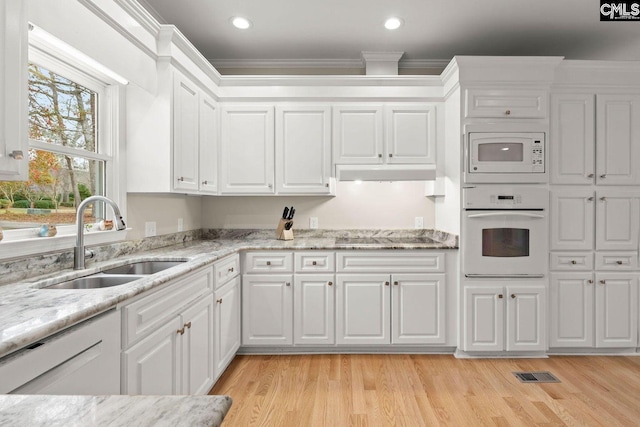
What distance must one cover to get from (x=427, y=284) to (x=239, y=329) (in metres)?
1.57

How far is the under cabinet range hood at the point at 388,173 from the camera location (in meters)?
3.18

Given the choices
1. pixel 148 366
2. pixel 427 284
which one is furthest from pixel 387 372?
pixel 148 366

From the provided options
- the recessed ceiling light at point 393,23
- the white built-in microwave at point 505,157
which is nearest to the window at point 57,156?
the recessed ceiling light at point 393,23

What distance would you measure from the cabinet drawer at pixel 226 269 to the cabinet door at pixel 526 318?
84.7 inches

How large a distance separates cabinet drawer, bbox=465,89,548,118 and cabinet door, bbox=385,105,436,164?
424 mm

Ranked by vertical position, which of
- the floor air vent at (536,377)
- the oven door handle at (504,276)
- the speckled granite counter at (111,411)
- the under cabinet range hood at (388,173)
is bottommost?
the floor air vent at (536,377)

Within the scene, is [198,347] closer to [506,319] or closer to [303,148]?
[303,148]

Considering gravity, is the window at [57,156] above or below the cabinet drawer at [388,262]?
above

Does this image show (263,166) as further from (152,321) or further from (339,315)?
(152,321)

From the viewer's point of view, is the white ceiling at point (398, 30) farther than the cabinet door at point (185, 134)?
Yes

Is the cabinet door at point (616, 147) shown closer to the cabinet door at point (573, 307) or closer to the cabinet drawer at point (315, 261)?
the cabinet door at point (573, 307)

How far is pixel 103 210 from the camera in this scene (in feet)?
7.76

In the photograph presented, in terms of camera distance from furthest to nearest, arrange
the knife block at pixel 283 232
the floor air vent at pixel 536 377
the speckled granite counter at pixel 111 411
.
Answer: the knife block at pixel 283 232 → the floor air vent at pixel 536 377 → the speckled granite counter at pixel 111 411

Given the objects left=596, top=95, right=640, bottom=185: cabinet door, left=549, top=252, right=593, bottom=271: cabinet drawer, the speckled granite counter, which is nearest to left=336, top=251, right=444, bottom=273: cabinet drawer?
left=549, top=252, right=593, bottom=271: cabinet drawer
